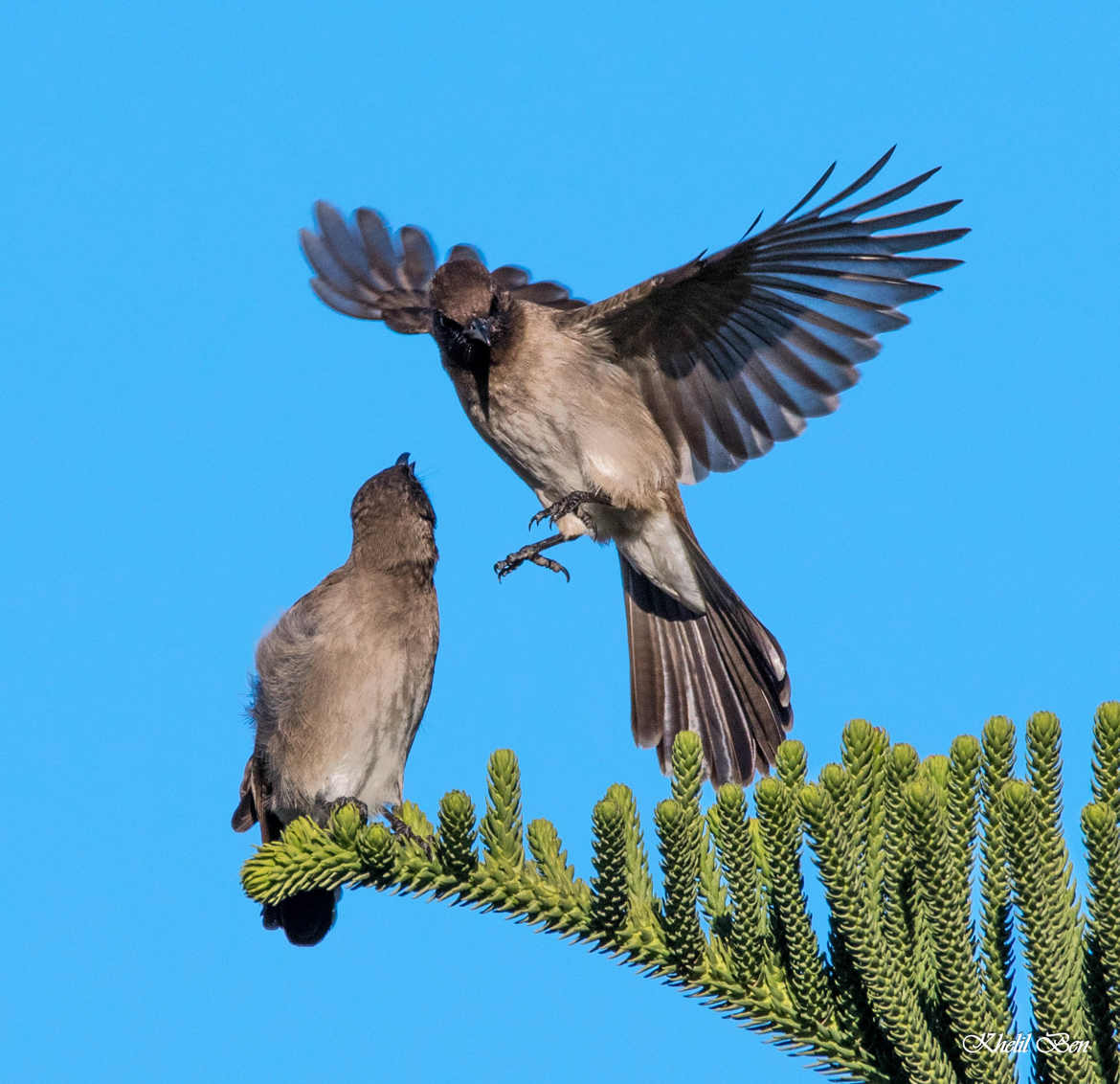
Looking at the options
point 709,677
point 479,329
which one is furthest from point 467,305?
point 709,677

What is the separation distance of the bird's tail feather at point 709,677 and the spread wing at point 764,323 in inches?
33.0

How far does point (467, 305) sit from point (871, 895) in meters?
5.03

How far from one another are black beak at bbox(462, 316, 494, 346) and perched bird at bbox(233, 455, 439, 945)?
53.3 inches

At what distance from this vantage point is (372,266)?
10.7m

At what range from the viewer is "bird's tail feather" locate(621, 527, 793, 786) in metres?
8.70

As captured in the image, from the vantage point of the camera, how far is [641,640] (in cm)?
909

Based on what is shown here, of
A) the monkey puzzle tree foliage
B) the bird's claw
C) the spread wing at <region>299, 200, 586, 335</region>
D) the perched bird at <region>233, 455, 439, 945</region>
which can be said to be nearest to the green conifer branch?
the monkey puzzle tree foliage

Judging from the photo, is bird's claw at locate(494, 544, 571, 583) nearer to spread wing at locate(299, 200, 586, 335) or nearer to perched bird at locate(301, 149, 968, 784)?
perched bird at locate(301, 149, 968, 784)

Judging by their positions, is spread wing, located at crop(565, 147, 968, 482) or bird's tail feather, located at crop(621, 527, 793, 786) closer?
spread wing, located at crop(565, 147, 968, 482)

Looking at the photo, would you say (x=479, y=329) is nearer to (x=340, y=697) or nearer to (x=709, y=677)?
(x=340, y=697)

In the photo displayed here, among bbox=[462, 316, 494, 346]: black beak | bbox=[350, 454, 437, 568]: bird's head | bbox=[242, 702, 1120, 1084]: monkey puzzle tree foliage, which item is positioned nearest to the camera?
bbox=[242, 702, 1120, 1084]: monkey puzzle tree foliage

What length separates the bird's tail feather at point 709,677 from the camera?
8.70 m

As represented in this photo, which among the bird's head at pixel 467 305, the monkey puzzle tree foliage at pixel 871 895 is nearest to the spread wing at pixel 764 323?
the bird's head at pixel 467 305

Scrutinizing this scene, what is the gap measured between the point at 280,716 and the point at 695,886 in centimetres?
334
